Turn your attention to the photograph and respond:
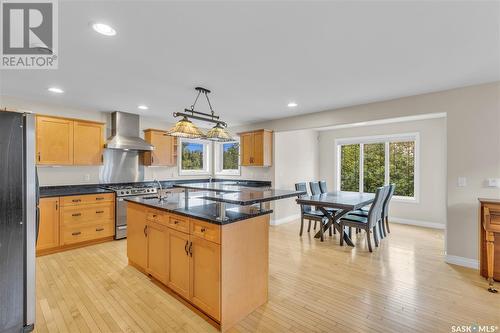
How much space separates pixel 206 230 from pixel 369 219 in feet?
9.45

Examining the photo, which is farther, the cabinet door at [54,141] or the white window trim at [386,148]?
the white window trim at [386,148]

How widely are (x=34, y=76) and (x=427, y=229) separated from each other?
7.46m

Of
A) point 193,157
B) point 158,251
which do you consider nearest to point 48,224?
point 158,251

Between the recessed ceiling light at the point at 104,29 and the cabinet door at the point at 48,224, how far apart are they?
10.1ft

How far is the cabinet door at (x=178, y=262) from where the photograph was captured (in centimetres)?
232

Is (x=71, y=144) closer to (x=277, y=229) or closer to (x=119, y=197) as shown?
(x=119, y=197)

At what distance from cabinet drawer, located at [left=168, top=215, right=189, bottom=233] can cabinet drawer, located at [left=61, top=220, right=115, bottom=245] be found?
2.53 m

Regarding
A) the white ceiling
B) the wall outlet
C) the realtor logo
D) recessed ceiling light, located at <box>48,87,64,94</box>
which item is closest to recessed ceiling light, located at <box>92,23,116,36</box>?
the white ceiling

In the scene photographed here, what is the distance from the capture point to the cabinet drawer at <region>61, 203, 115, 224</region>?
3825 millimetres

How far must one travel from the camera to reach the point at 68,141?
4.06m

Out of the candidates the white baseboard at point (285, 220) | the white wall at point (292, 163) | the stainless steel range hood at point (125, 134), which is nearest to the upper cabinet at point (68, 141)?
the stainless steel range hood at point (125, 134)

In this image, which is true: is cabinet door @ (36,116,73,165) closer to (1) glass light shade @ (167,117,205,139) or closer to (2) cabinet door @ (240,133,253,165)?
(1) glass light shade @ (167,117,205,139)

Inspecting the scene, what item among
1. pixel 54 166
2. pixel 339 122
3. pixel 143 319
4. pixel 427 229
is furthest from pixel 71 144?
pixel 427 229

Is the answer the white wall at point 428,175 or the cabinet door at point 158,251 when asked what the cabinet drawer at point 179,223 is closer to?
the cabinet door at point 158,251
